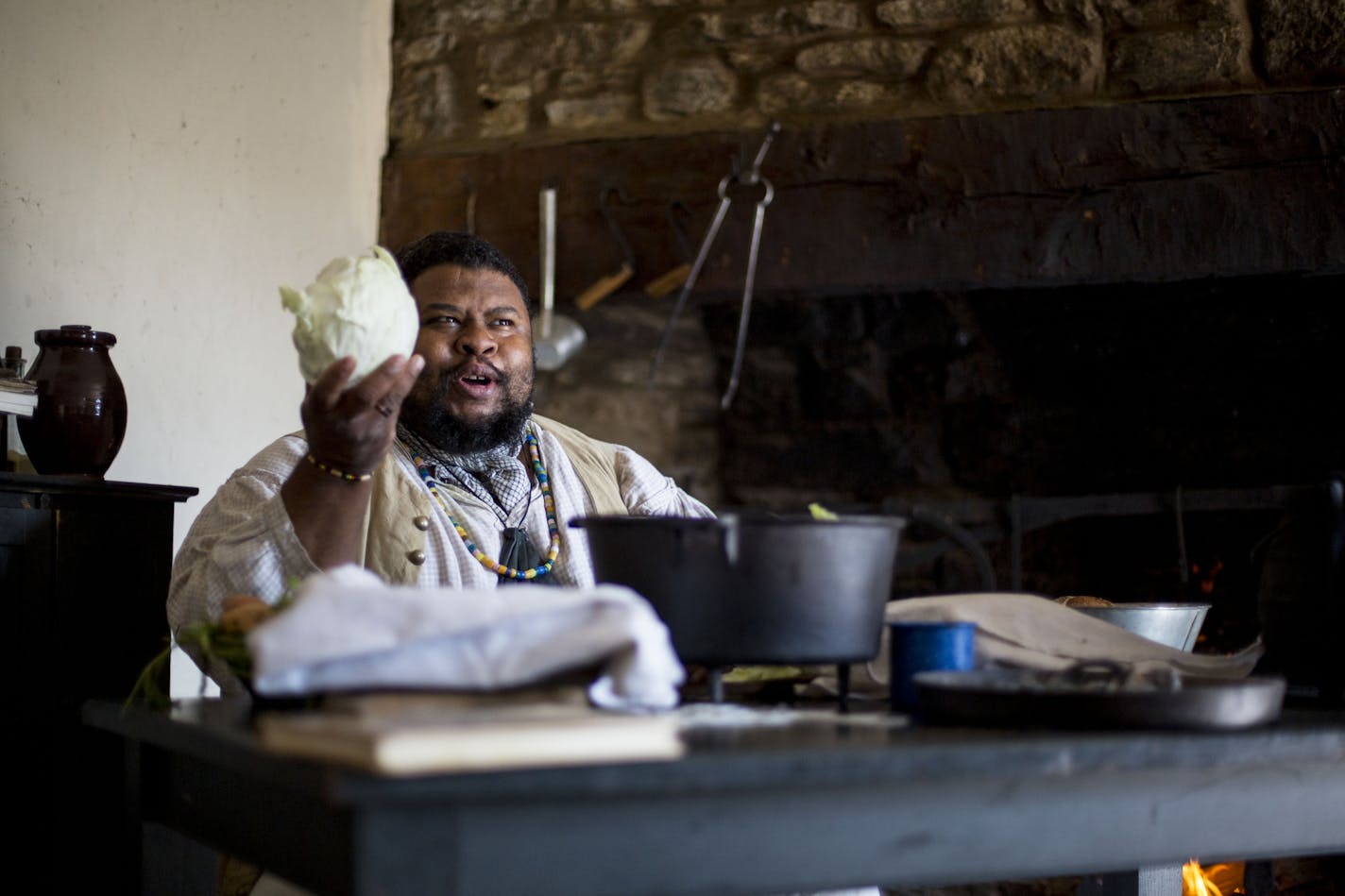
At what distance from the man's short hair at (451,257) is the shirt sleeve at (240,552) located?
54 centimetres

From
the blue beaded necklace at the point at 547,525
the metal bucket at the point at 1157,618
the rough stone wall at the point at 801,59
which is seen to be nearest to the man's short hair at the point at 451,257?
the blue beaded necklace at the point at 547,525

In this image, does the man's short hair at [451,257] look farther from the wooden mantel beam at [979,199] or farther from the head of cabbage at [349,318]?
the wooden mantel beam at [979,199]

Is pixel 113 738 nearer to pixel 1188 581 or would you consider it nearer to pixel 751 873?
pixel 751 873

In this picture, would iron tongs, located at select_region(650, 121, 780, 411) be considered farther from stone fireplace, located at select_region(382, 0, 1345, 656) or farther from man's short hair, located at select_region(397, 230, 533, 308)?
man's short hair, located at select_region(397, 230, 533, 308)

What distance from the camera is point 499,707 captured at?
1085 mm

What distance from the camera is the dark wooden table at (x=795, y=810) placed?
2.98ft

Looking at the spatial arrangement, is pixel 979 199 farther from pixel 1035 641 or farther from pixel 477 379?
pixel 1035 641

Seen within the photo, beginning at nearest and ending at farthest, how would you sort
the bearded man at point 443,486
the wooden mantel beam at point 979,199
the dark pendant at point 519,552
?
the bearded man at point 443,486, the dark pendant at point 519,552, the wooden mantel beam at point 979,199

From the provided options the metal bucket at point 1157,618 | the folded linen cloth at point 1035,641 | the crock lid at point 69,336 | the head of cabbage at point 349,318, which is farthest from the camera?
the crock lid at point 69,336

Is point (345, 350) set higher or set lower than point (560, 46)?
lower

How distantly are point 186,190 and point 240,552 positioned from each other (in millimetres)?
1573

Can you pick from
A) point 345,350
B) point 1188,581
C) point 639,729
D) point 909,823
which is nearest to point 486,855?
point 639,729

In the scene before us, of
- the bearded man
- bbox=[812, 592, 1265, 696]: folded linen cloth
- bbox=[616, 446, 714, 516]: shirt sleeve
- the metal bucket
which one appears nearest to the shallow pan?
bbox=[812, 592, 1265, 696]: folded linen cloth

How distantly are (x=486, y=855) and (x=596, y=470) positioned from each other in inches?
64.1
